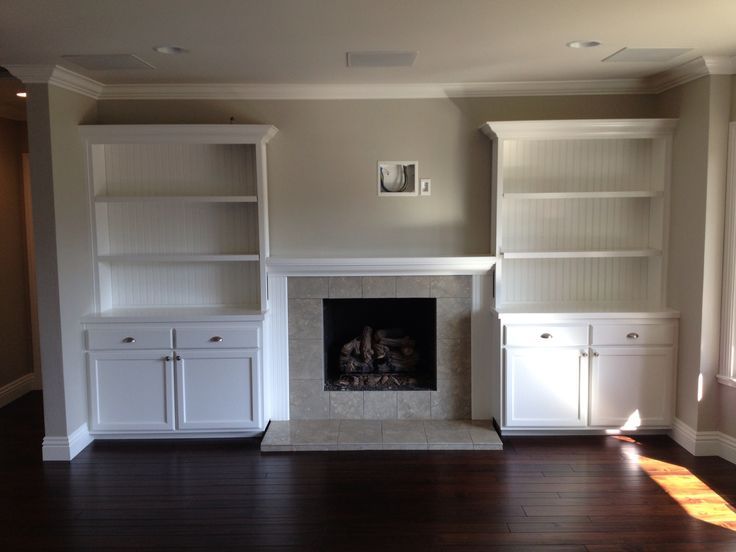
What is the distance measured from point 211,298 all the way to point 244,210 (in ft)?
2.30

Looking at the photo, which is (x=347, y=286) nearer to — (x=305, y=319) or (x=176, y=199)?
(x=305, y=319)

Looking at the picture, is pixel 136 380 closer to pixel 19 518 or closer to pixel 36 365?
pixel 19 518

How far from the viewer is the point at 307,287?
432cm

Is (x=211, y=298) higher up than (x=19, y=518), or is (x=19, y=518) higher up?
(x=211, y=298)

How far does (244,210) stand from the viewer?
14.4 ft

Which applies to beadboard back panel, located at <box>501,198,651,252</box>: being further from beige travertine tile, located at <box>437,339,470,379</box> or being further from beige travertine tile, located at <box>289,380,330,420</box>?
beige travertine tile, located at <box>289,380,330,420</box>

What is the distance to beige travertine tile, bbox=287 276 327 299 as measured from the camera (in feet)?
14.2

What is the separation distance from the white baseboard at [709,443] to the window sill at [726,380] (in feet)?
1.09

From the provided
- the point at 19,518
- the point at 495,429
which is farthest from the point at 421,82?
the point at 19,518

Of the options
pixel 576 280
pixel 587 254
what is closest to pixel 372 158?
pixel 587 254

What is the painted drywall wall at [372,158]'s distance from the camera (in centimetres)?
428

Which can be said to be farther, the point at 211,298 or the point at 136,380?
the point at 211,298

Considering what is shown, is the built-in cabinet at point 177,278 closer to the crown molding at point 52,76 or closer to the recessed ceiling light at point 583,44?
the crown molding at point 52,76

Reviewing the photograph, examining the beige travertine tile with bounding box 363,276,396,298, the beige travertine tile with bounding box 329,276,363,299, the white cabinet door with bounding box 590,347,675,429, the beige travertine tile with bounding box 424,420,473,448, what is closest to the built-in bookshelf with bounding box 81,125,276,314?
the beige travertine tile with bounding box 329,276,363,299
